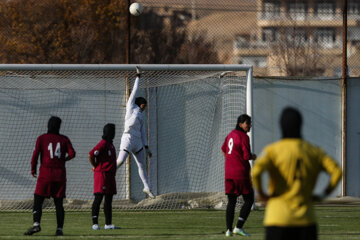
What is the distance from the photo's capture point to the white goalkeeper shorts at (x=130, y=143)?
13.3m

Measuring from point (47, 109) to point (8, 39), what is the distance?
18.3 feet

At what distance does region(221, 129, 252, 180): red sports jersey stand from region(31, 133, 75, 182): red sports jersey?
204 centimetres

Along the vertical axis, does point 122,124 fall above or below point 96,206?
above

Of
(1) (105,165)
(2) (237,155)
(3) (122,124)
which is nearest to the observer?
(2) (237,155)

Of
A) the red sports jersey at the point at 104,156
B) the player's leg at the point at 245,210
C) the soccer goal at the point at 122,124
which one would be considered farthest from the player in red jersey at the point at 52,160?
the soccer goal at the point at 122,124

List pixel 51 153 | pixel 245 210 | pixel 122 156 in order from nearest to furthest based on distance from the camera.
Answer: pixel 51 153 < pixel 245 210 < pixel 122 156

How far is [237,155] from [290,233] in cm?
448

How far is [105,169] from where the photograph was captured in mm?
10867

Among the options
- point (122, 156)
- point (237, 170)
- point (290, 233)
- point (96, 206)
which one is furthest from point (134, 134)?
point (290, 233)

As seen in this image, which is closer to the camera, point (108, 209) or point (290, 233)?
point (290, 233)

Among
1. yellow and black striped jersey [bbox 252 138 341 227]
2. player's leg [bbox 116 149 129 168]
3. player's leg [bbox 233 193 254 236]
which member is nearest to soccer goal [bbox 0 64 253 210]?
player's leg [bbox 116 149 129 168]

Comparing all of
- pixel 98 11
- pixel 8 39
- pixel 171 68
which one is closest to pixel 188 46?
pixel 98 11

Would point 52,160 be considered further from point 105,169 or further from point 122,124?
point 122,124

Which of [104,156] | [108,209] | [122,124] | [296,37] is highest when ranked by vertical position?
[296,37]
